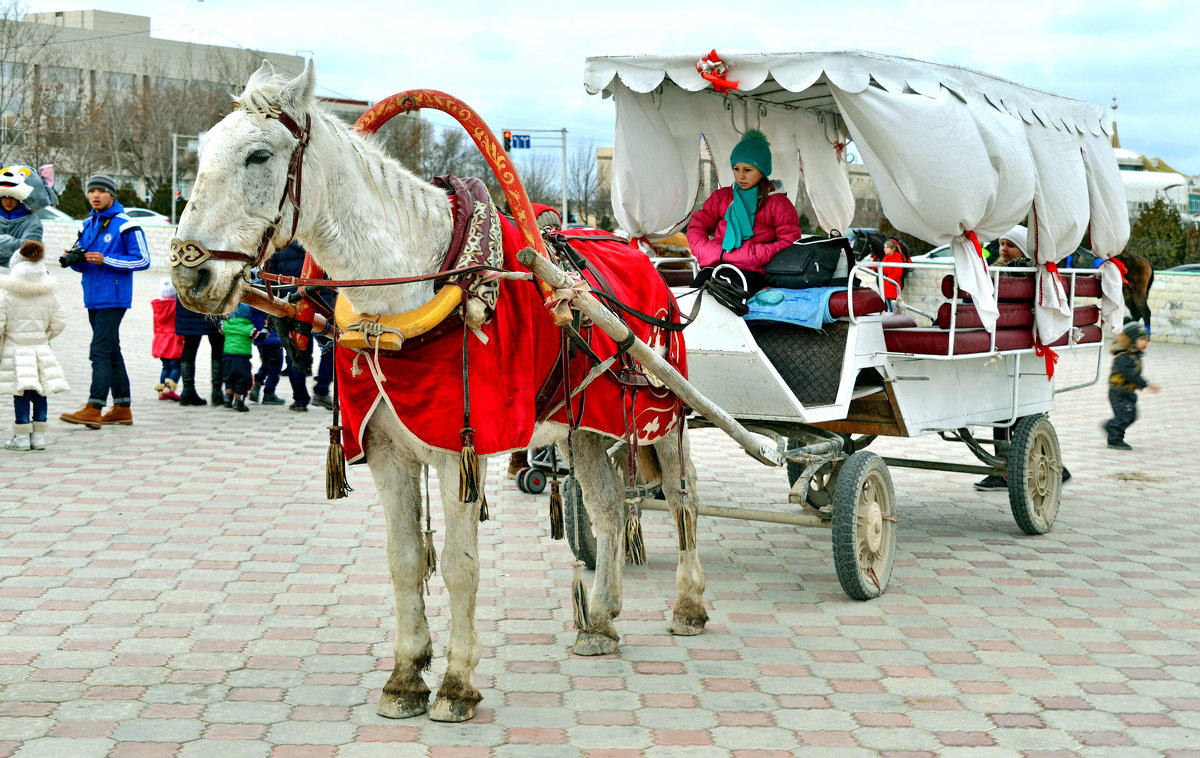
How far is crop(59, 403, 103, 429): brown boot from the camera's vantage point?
1122 cm

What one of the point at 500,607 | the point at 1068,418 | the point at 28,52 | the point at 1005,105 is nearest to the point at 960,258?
the point at 1005,105

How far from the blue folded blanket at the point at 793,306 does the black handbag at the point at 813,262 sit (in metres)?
0.05

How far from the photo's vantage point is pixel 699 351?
6688mm

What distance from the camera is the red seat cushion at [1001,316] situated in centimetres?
712

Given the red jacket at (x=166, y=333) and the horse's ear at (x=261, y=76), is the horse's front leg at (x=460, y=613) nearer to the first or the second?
the horse's ear at (x=261, y=76)

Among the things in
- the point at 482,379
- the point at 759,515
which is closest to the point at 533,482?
the point at 759,515

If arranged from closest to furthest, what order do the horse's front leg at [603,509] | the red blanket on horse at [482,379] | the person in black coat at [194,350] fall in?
the red blanket on horse at [482,379], the horse's front leg at [603,509], the person in black coat at [194,350]

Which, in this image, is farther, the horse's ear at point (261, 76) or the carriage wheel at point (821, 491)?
the carriage wheel at point (821, 491)

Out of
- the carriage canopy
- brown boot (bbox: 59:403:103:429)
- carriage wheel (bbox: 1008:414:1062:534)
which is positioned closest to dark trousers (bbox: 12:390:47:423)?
brown boot (bbox: 59:403:103:429)

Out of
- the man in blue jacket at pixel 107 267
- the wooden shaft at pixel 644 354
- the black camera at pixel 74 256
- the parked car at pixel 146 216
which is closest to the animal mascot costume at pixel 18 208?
the black camera at pixel 74 256

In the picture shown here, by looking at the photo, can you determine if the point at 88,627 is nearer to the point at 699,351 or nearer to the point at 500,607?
the point at 500,607

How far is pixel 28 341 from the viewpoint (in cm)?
989

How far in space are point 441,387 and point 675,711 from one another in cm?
159

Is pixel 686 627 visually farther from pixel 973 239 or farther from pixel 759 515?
pixel 973 239
